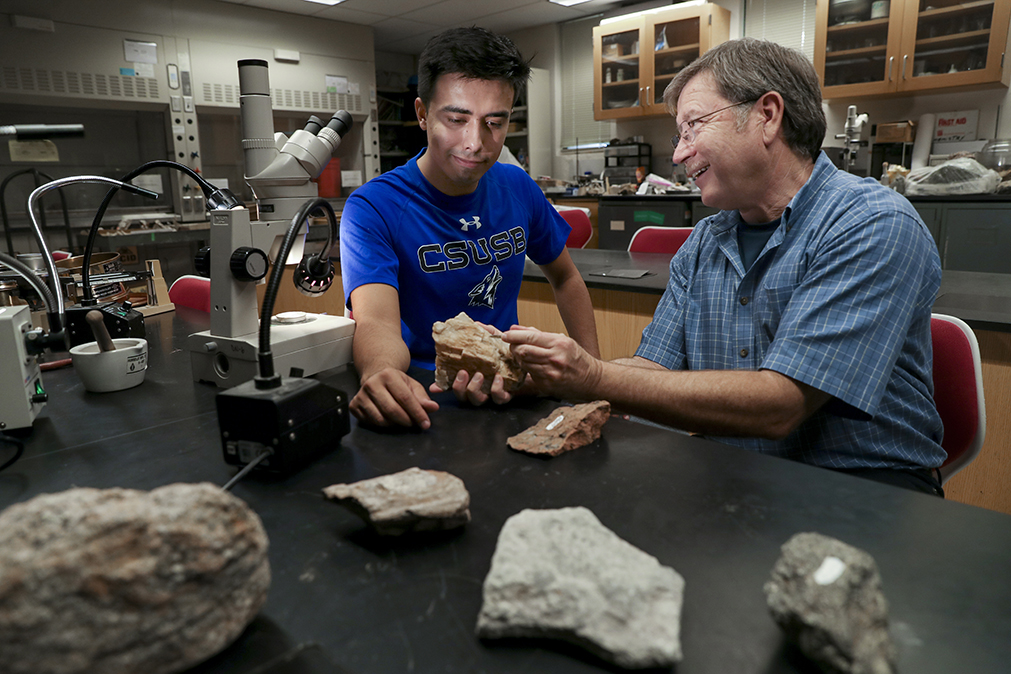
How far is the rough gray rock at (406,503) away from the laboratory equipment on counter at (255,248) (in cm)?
55

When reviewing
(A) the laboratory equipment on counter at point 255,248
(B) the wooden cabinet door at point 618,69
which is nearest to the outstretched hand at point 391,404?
(A) the laboratory equipment on counter at point 255,248

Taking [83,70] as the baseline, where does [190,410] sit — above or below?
below

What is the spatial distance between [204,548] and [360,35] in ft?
21.5

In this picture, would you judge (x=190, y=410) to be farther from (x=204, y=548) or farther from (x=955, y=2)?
(x=955, y=2)

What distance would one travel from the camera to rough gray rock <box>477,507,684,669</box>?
1.56 feet

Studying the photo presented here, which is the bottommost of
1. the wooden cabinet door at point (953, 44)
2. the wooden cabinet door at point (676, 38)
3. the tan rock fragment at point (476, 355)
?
the tan rock fragment at point (476, 355)

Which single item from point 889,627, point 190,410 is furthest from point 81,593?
point 190,410

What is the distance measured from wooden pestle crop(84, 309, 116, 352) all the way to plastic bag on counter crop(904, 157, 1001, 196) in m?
4.53

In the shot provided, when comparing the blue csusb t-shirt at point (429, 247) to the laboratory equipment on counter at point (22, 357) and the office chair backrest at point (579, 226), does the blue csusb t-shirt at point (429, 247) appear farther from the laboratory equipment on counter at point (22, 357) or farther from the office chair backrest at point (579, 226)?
the office chair backrest at point (579, 226)

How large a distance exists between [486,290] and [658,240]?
1808 millimetres

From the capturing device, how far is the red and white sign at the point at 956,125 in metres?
4.55

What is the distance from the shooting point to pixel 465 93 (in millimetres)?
1480

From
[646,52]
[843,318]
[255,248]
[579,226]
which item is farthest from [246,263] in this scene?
[646,52]

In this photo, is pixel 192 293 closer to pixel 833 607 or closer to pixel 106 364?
pixel 106 364
